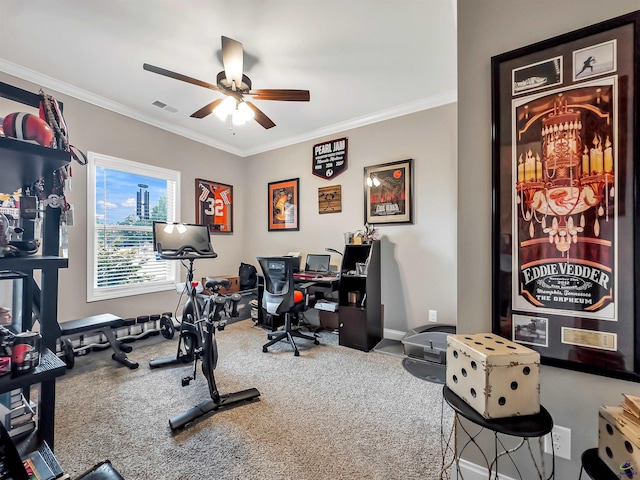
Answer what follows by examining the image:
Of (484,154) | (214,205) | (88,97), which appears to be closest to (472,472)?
(484,154)

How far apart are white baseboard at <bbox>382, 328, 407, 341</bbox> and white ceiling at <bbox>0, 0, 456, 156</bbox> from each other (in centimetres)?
277

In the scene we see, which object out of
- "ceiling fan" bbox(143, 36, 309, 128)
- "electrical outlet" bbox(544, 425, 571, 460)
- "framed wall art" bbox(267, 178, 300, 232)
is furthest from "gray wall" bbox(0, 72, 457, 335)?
→ "electrical outlet" bbox(544, 425, 571, 460)

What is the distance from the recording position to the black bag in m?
4.62

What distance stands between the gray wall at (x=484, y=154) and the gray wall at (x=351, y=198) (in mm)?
1912

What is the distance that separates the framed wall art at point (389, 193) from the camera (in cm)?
348

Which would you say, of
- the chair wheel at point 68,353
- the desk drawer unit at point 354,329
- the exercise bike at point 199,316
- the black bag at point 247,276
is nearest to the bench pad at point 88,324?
the chair wheel at point 68,353

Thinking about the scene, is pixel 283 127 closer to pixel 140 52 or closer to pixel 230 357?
pixel 140 52

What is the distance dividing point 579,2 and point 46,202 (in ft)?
7.49

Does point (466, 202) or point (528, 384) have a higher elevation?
point (466, 202)

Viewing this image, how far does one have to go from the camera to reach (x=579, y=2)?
3.89 feet

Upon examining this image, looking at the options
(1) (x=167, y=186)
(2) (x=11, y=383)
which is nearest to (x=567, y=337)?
(2) (x=11, y=383)

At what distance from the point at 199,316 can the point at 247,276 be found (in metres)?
2.19

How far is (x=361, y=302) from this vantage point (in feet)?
11.1

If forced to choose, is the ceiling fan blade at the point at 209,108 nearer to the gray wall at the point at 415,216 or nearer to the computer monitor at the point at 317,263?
the gray wall at the point at 415,216
